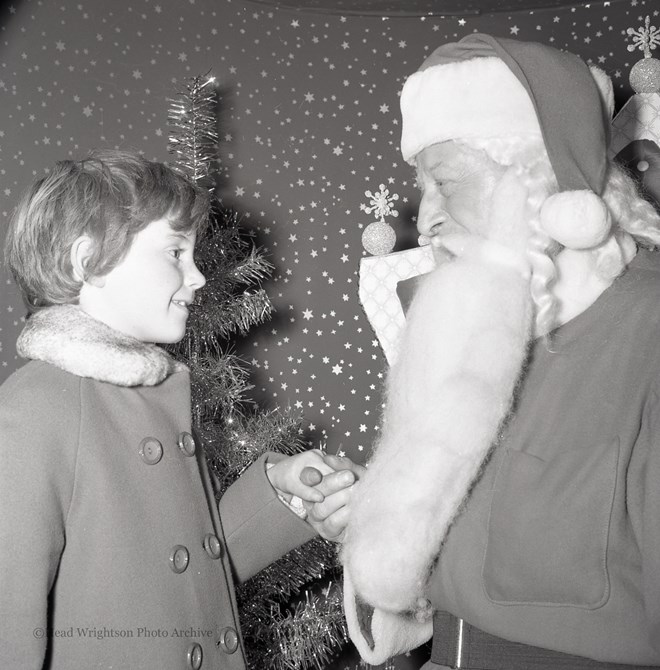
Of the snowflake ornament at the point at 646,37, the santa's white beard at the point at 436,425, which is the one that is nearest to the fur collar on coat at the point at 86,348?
the santa's white beard at the point at 436,425

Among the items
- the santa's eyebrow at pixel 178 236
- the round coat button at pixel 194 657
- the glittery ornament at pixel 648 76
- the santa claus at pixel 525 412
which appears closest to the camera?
the santa claus at pixel 525 412

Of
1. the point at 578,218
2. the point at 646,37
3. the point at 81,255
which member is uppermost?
the point at 646,37

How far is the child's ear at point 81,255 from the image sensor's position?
63.8 inches

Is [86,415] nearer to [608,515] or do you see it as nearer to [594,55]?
[608,515]

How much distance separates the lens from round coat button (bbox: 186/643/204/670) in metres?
1.50

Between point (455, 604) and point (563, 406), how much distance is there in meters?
0.43

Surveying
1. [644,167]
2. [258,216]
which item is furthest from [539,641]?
[258,216]

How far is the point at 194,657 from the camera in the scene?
150cm

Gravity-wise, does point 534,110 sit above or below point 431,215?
above

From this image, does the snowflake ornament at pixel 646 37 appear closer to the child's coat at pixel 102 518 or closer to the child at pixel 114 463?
the child at pixel 114 463

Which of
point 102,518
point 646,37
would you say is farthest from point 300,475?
point 646,37

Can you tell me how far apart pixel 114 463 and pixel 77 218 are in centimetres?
55

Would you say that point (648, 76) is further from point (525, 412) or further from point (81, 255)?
point (81, 255)

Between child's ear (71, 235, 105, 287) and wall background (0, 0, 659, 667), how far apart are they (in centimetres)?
143
